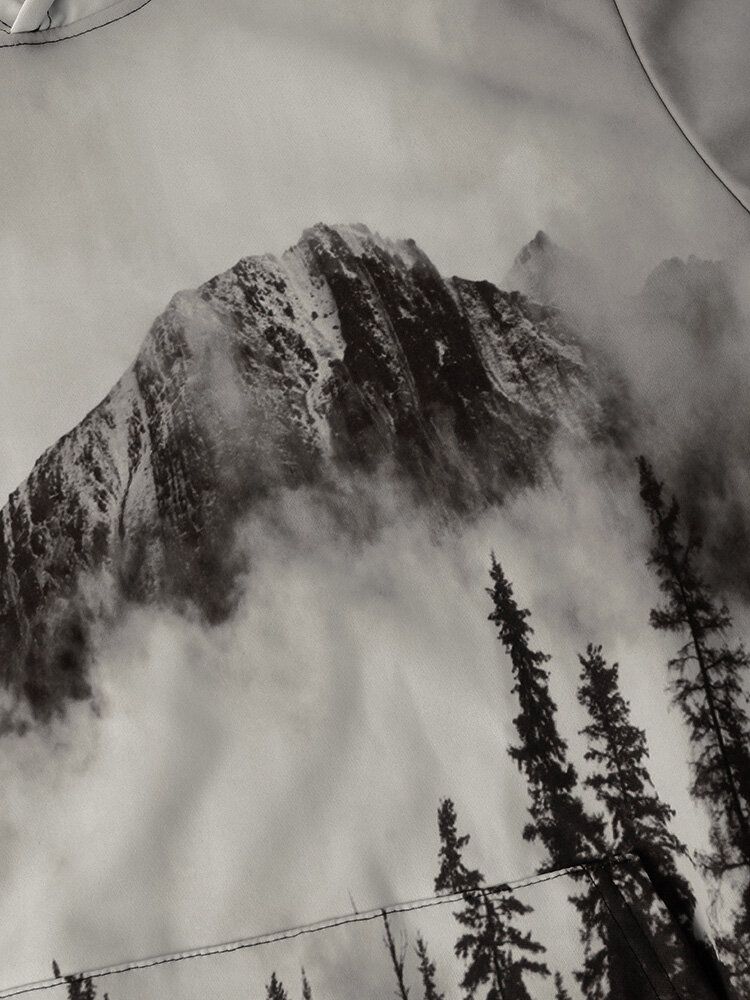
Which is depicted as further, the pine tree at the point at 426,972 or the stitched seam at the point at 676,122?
the stitched seam at the point at 676,122

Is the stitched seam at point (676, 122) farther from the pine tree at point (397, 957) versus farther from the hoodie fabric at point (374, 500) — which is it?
the pine tree at point (397, 957)

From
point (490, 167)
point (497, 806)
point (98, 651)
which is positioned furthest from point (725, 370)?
point (98, 651)

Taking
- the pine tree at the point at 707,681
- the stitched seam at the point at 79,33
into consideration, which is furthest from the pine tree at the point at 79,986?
the stitched seam at the point at 79,33

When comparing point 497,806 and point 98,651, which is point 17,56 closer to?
point 98,651

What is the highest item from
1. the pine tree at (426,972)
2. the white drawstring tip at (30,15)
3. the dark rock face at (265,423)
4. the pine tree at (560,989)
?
the white drawstring tip at (30,15)

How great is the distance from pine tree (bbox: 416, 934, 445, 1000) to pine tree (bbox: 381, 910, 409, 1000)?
0.04 feet

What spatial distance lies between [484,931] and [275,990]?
150mm

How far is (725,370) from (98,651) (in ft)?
1.79

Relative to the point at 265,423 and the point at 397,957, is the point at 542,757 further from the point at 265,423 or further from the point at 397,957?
the point at 265,423

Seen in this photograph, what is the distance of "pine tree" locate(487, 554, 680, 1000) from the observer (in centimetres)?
64

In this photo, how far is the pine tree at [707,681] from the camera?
2.22ft

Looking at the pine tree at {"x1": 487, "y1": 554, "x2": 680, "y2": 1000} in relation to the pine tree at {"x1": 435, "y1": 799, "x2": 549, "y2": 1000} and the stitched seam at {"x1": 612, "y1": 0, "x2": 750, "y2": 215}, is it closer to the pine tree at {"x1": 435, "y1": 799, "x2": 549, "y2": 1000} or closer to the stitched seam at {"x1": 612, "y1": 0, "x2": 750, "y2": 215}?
the pine tree at {"x1": 435, "y1": 799, "x2": 549, "y2": 1000}

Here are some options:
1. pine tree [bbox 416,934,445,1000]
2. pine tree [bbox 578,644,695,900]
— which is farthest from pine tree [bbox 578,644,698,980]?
pine tree [bbox 416,934,445,1000]

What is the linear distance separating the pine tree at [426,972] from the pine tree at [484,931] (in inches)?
0.8
